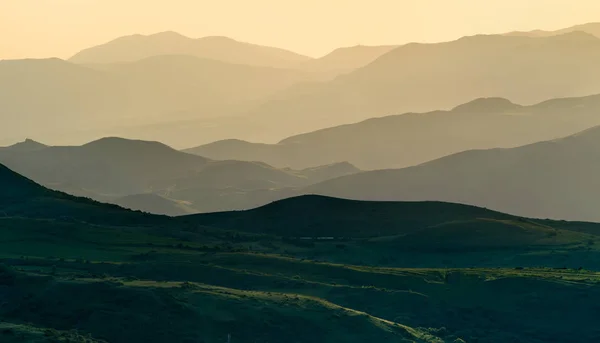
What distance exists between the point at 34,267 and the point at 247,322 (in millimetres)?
24873

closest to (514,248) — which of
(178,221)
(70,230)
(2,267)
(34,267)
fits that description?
(178,221)

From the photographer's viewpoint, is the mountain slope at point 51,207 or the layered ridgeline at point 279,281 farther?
the mountain slope at point 51,207

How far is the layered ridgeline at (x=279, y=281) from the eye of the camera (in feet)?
235

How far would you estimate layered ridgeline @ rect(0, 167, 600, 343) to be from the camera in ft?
235

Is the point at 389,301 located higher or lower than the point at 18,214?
lower

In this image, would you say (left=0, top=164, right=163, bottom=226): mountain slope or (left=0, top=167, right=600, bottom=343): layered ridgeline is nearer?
(left=0, top=167, right=600, bottom=343): layered ridgeline

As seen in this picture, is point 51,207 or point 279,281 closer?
point 279,281

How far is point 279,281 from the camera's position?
9444 cm

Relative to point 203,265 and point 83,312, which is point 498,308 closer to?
point 203,265

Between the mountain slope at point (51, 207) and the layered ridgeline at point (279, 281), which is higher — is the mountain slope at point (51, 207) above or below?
above

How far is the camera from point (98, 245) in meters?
115

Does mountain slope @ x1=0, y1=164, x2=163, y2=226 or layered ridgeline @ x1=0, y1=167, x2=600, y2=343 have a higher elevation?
mountain slope @ x1=0, y1=164, x2=163, y2=226

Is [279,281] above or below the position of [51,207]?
below

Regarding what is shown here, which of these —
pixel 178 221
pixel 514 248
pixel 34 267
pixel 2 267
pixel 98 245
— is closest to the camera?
pixel 2 267
